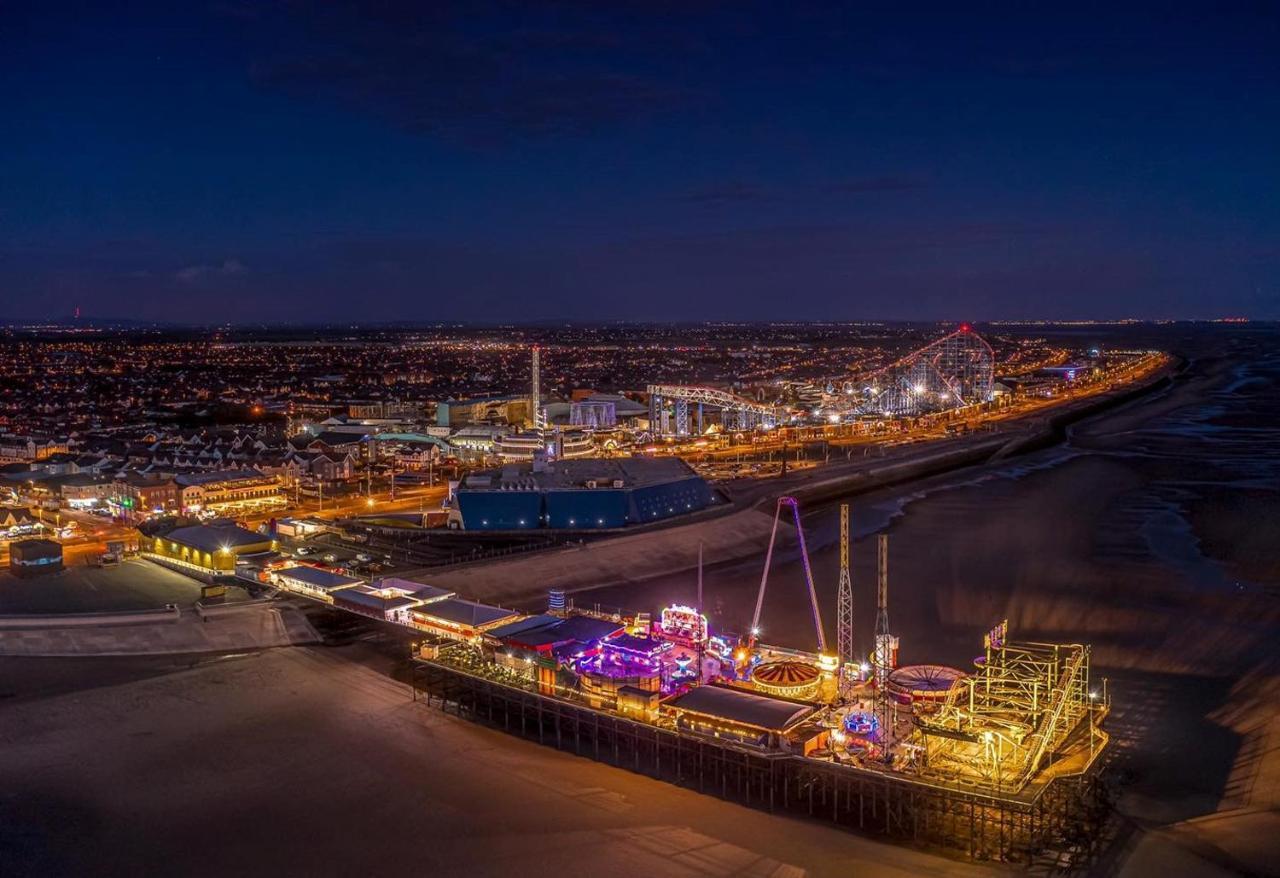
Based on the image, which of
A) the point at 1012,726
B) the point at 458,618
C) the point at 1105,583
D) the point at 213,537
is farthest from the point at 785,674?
the point at 213,537

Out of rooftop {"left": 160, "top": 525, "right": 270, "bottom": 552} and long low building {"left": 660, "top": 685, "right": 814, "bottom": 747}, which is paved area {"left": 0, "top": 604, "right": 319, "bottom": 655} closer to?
rooftop {"left": 160, "top": 525, "right": 270, "bottom": 552}

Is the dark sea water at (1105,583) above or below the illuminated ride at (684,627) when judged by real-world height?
below

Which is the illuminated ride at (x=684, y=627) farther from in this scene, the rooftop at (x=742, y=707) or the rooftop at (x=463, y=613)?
the rooftop at (x=463, y=613)

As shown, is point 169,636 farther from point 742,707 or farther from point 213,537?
point 742,707

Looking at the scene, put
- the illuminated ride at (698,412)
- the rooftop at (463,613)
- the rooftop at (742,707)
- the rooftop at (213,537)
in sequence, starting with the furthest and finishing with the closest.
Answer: the illuminated ride at (698,412)
the rooftop at (213,537)
the rooftop at (463,613)
the rooftop at (742,707)

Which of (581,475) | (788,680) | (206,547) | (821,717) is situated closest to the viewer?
(821,717)

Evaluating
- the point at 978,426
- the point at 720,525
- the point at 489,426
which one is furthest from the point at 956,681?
the point at 978,426

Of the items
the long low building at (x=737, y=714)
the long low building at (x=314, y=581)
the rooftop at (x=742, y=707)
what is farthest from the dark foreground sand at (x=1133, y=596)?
the long low building at (x=314, y=581)
